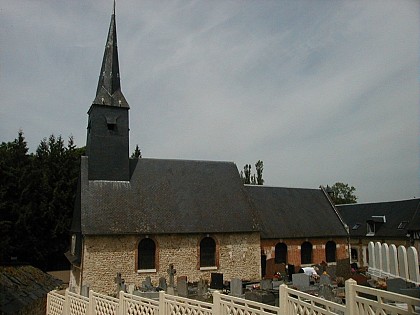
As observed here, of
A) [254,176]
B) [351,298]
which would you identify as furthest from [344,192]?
[351,298]

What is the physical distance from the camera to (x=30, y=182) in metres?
27.1

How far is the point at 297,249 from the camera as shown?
2341 cm

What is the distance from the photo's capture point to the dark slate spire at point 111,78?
21.9 metres

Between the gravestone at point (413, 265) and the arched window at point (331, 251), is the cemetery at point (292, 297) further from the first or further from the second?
the arched window at point (331, 251)

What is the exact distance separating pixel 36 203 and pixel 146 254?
12.3 meters

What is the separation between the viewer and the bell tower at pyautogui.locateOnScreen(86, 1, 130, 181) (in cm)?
2081

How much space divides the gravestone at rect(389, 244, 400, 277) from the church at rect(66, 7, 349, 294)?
22.7 feet

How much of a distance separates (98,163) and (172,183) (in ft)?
14.4

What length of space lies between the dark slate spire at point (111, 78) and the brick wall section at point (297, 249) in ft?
39.1

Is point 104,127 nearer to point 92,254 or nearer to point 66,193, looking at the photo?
point 92,254

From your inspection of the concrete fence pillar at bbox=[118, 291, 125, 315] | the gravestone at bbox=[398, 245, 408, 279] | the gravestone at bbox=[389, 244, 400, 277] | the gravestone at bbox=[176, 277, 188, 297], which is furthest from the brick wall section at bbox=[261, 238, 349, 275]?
the concrete fence pillar at bbox=[118, 291, 125, 315]

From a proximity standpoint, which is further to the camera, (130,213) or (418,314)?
(130,213)

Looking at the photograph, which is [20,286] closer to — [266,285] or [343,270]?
[266,285]

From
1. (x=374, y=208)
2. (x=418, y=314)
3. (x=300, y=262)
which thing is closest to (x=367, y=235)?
(x=374, y=208)
